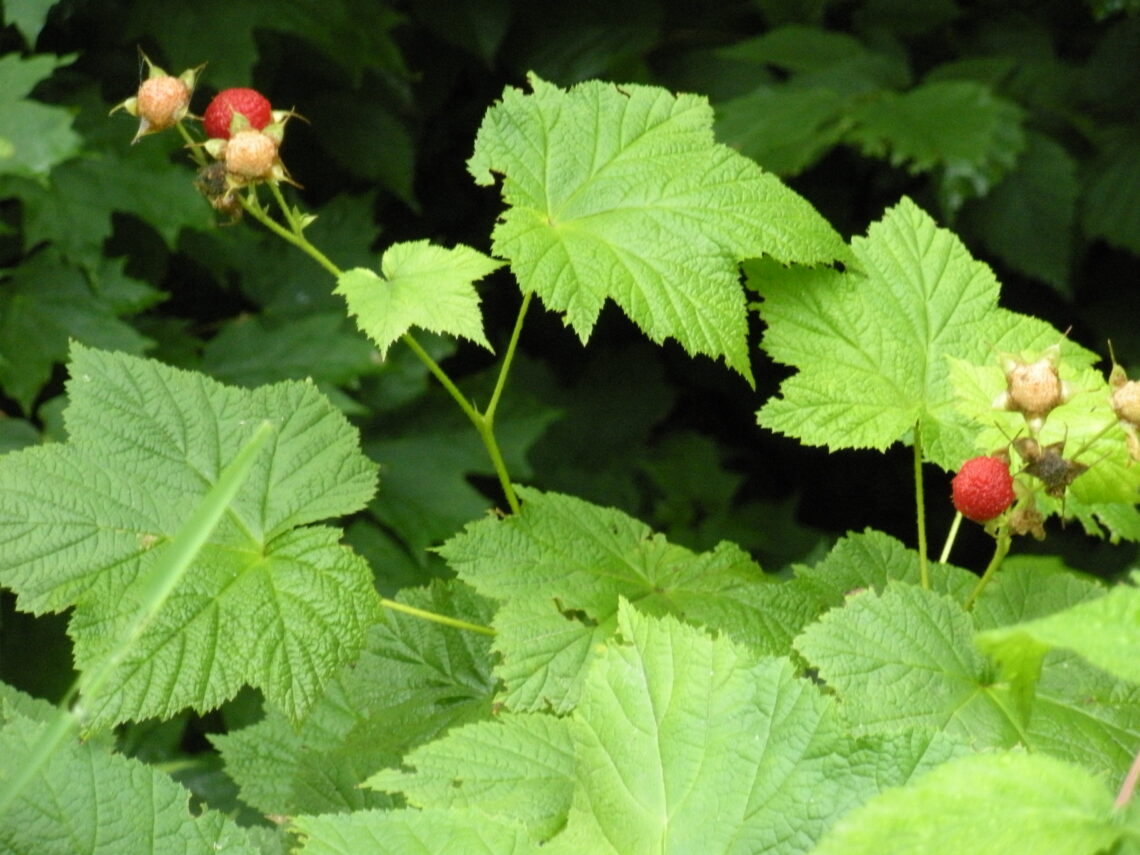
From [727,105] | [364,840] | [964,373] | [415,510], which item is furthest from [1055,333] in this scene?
[415,510]

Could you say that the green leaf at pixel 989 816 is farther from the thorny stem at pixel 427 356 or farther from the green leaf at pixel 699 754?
the thorny stem at pixel 427 356

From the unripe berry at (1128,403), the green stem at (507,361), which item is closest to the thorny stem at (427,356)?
the green stem at (507,361)

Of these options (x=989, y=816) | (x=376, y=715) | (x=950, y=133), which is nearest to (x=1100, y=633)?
(x=989, y=816)

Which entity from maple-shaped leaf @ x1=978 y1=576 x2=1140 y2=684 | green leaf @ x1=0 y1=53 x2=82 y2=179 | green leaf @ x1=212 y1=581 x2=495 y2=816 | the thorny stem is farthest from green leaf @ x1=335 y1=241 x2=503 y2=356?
green leaf @ x1=0 y1=53 x2=82 y2=179

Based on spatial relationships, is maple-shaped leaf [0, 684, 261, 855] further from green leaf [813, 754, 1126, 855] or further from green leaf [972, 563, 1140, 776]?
green leaf [972, 563, 1140, 776]

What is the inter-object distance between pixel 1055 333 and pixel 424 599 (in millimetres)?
705

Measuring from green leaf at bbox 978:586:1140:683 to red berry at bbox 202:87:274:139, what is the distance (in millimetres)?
784

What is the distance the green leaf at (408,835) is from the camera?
699 millimetres

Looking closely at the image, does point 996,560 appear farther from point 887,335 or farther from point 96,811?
point 96,811

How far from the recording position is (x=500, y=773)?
36.1 inches

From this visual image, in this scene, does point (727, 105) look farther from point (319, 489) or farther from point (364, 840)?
point (364, 840)

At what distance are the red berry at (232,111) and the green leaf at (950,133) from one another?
5.59ft

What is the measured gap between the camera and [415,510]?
2799mm

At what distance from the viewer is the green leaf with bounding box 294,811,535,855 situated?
70 centimetres
